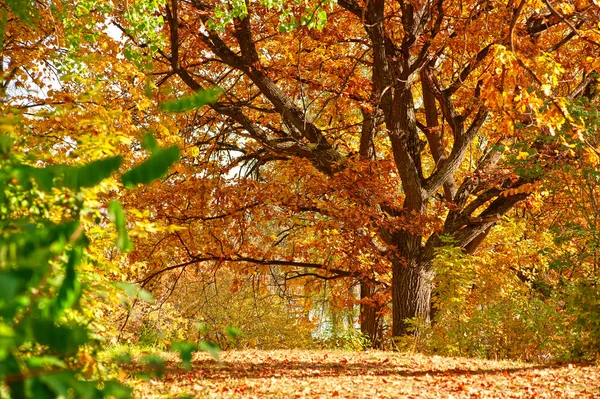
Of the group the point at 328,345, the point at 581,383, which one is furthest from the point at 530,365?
the point at 328,345

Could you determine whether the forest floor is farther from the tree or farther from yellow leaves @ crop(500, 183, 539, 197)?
yellow leaves @ crop(500, 183, 539, 197)

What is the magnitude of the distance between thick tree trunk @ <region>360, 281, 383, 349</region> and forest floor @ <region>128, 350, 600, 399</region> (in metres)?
5.07

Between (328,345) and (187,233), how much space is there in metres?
3.83

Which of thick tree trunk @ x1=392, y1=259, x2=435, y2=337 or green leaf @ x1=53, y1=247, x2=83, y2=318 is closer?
green leaf @ x1=53, y1=247, x2=83, y2=318

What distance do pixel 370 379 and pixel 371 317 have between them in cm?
759

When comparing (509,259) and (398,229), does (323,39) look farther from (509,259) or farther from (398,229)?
(509,259)

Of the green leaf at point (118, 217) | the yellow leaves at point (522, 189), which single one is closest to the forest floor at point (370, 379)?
the yellow leaves at point (522, 189)

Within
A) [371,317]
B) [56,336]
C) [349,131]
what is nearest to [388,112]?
[349,131]

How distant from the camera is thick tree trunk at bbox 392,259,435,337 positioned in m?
11.3

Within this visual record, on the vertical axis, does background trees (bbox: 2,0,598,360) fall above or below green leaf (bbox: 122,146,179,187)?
above

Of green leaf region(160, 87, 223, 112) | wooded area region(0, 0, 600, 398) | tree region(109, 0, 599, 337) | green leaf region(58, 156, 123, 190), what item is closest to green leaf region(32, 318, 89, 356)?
green leaf region(58, 156, 123, 190)

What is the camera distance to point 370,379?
284 inches

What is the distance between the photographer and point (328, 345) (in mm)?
13547

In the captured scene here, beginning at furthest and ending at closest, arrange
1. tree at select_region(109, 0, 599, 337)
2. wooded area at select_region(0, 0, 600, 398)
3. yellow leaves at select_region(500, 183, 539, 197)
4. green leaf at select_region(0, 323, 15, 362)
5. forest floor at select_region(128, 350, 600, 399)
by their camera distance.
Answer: yellow leaves at select_region(500, 183, 539, 197) < tree at select_region(109, 0, 599, 337) < wooded area at select_region(0, 0, 600, 398) < forest floor at select_region(128, 350, 600, 399) < green leaf at select_region(0, 323, 15, 362)
